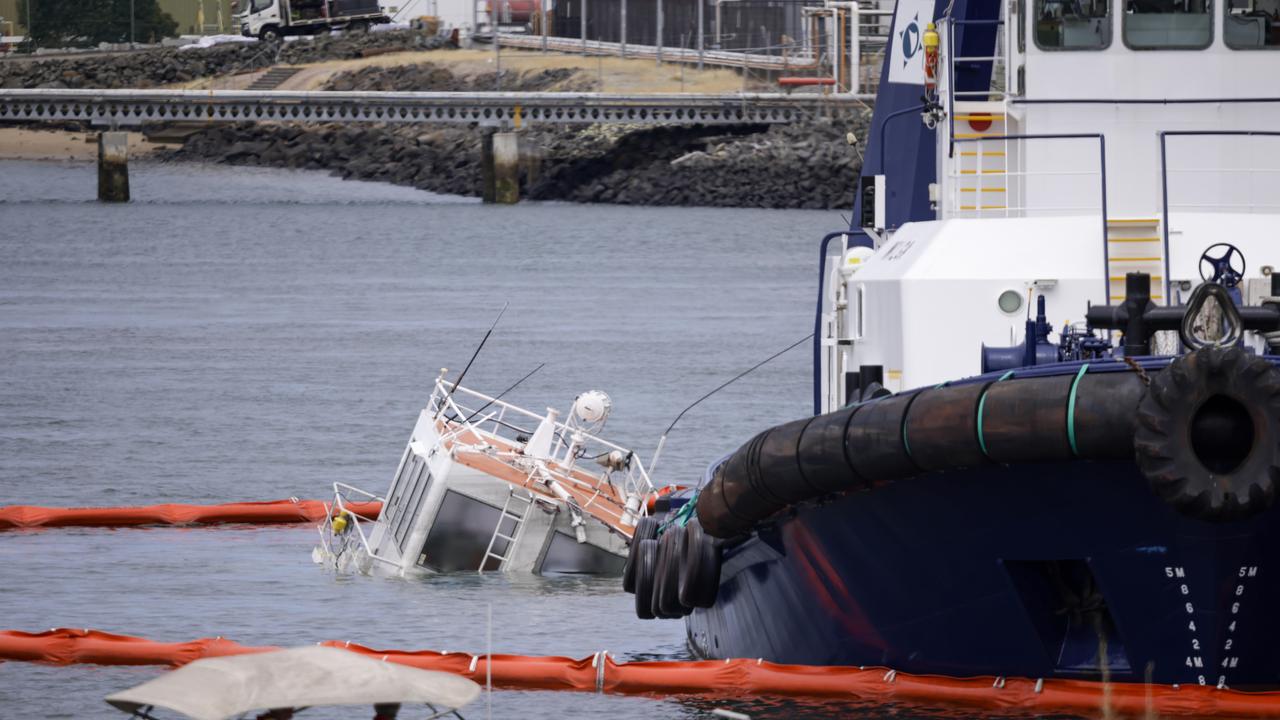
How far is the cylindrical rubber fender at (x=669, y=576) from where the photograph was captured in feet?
43.1

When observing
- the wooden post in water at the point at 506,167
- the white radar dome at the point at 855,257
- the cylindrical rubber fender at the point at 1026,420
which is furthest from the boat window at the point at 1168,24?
the wooden post in water at the point at 506,167

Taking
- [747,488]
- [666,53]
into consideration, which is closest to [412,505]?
[747,488]

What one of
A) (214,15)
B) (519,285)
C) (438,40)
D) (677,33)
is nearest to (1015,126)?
(519,285)

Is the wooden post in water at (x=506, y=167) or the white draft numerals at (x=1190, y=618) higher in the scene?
the white draft numerals at (x=1190, y=618)

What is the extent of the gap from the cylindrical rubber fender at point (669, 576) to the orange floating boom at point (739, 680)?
1.62 ft

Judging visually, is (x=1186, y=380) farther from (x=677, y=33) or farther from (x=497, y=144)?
(x=677, y=33)

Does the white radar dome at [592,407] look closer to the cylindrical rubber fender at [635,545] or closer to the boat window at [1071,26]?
the cylindrical rubber fender at [635,545]

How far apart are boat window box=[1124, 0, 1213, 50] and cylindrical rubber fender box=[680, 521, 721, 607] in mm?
4008

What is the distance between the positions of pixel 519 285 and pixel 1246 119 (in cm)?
4590

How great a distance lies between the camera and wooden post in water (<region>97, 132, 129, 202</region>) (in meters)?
97.0

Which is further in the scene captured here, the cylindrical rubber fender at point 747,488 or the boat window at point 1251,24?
Result: the boat window at point 1251,24

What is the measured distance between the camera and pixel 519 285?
58.4 meters

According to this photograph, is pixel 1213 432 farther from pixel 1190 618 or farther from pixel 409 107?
pixel 409 107

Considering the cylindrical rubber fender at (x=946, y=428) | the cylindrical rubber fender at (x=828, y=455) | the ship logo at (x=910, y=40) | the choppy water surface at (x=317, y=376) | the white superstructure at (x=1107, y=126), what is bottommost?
the choppy water surface at (x=317, y=376)
